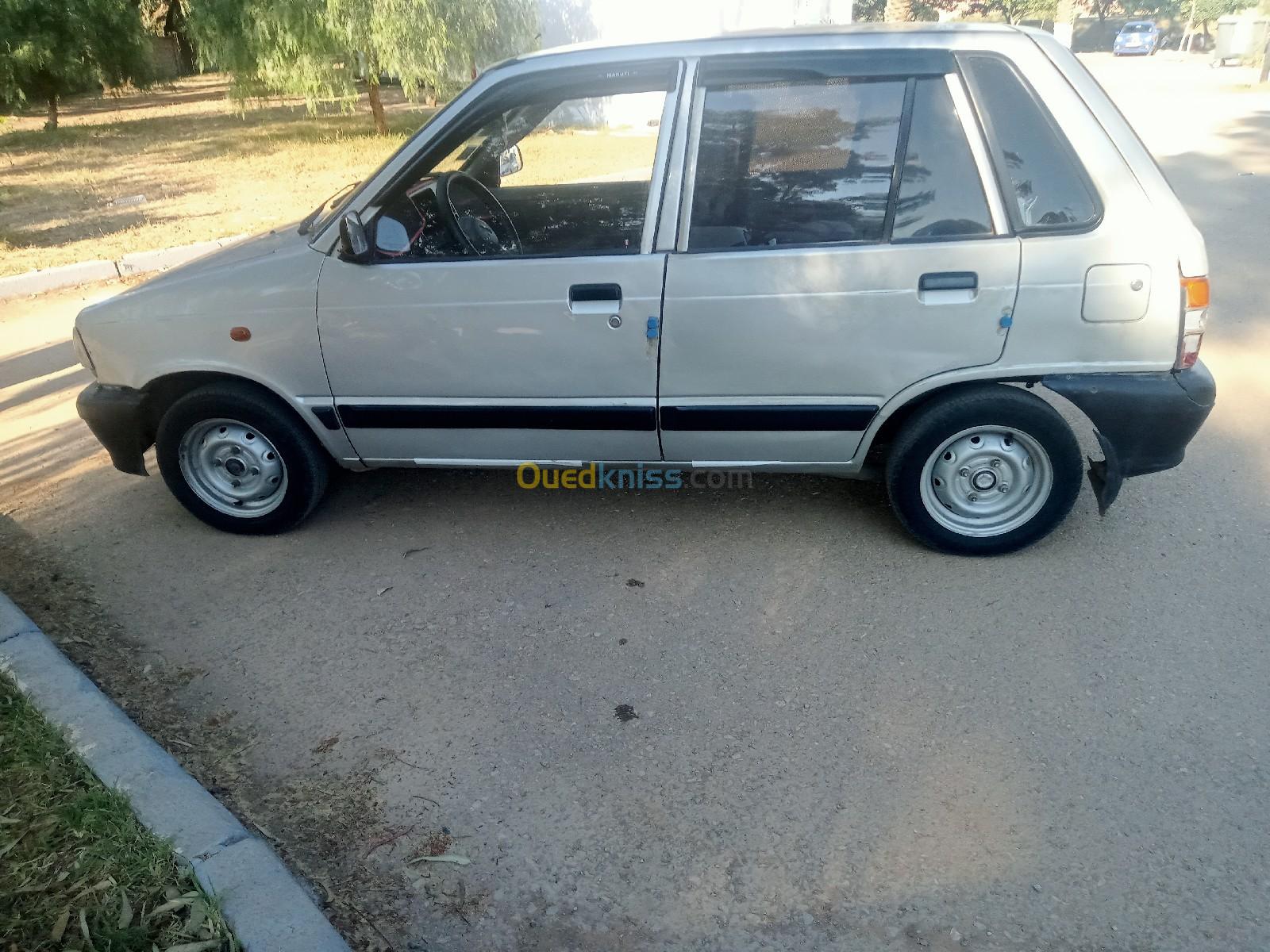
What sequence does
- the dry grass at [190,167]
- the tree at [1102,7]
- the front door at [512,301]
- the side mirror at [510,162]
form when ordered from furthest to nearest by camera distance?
the tree at [1102,7] → the dry grass at [190,167] → the side mirror at [510,162] → the front door at [512,301]

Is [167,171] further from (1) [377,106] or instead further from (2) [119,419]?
(2) [119,419]

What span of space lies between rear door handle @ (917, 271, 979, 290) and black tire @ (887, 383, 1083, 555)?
422 millimetres

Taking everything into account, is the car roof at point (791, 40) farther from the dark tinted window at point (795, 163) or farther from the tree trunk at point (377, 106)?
the tree trunk at point (377, 106)

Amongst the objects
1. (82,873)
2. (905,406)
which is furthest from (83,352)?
(905,406)

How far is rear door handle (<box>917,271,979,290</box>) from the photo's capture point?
335 centimetres

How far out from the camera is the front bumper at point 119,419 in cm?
404

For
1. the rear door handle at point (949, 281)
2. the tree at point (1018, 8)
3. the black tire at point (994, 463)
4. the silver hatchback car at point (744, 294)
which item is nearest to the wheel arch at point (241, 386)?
the silver hatchback car at point (744, 294)

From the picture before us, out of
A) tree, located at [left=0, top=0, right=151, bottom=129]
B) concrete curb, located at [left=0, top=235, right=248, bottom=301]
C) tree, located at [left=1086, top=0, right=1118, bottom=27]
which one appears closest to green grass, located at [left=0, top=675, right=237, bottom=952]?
concrete curb, located at [left=0, top=235, right=248, bottom=301]

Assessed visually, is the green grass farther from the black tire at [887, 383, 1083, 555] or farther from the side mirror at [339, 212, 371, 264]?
the black tire at [887, 383, 1083, 555]

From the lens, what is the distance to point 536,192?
161 inches

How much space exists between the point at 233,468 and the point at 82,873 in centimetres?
202

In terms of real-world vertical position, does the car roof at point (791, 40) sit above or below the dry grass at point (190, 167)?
above

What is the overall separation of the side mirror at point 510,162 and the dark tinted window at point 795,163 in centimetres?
95

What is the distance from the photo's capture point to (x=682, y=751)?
294 cm
